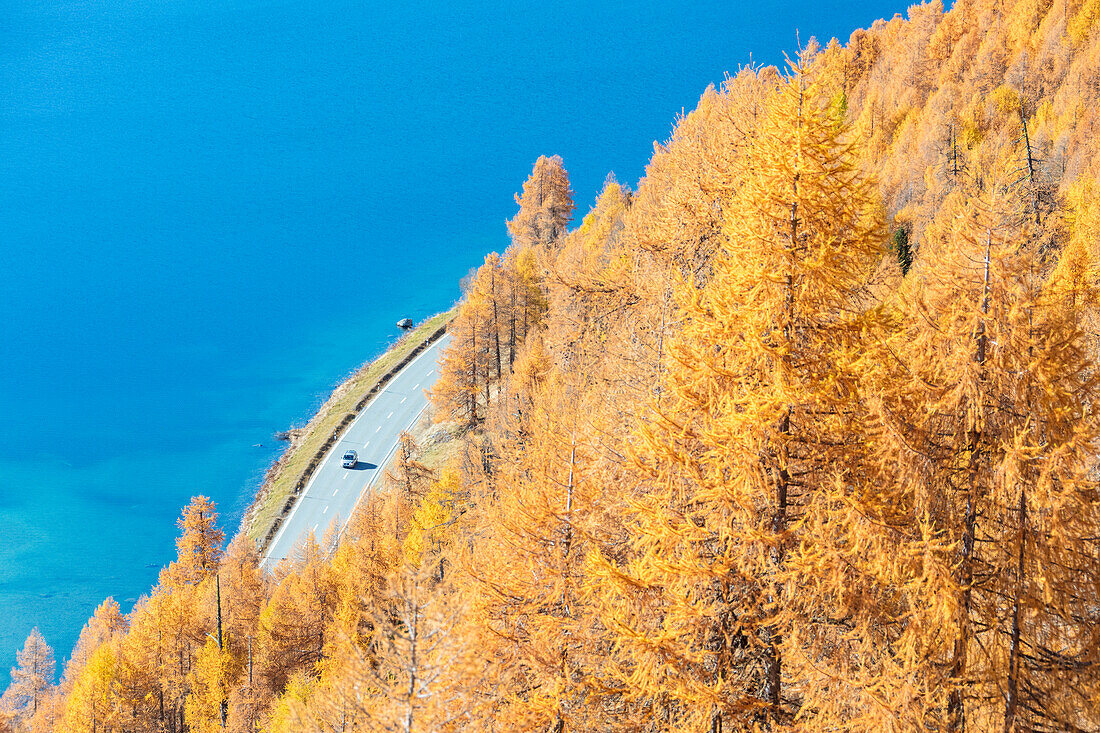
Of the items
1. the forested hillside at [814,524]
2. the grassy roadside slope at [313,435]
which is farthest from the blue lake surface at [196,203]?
the forested hillside at [814,524]

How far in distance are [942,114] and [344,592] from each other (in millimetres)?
58327

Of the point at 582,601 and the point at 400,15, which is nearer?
the point at 582,601

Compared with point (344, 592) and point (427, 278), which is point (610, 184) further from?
point (344, 592)

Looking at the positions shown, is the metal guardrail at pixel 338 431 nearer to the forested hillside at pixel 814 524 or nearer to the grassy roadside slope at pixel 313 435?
the grassy roadside slope at pixel 313 435

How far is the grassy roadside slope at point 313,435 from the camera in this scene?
62281 millimetres

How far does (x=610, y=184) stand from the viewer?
78.8m

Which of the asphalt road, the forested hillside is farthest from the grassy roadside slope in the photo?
the forested hillside

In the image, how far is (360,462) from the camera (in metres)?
63.6

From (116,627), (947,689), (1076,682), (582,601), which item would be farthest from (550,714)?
(116,627)

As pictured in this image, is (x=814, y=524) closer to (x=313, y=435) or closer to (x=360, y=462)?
(x=360, y=462)

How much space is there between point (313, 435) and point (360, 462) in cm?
857

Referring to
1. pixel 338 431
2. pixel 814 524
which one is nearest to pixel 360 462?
pixel 338 431

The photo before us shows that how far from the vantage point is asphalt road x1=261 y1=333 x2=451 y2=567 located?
58.7 meters

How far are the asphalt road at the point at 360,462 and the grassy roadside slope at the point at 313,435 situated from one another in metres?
1.34
